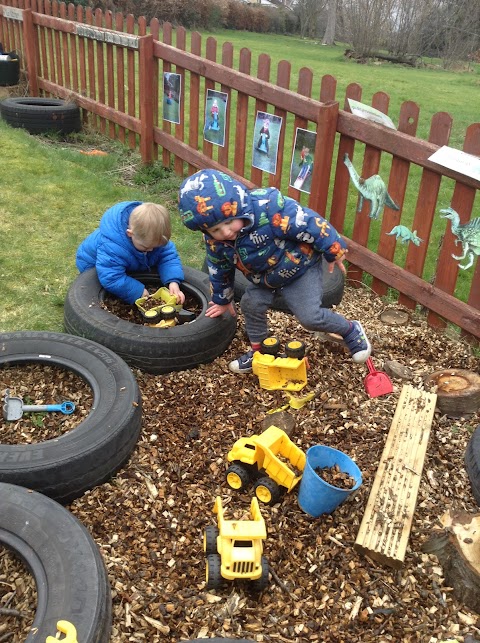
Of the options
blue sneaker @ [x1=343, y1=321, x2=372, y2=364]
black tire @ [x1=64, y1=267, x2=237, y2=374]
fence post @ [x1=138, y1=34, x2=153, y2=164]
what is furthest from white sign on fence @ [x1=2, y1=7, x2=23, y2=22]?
blue sneaker @ [x1=343, y1=321, x2=372, y2=364]

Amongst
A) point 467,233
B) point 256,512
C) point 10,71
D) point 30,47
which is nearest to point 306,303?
point 467,233

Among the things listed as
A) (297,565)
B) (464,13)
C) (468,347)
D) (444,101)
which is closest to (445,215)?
(468,347)

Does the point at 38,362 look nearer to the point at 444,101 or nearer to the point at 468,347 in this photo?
the point at 468,347

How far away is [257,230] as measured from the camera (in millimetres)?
3371

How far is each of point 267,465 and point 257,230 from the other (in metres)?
1.30

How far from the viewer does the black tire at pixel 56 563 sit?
6.60ft

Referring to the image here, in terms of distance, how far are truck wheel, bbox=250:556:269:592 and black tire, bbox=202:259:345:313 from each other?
2.29 meters

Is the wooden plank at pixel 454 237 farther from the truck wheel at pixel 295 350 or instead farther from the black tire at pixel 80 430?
the black tire at pixel 80 430

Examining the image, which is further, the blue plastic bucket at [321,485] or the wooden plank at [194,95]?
the wooden plank at [194,95]

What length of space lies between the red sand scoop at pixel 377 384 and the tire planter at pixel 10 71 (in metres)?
9.02

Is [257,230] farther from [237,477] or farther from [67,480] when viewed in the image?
[67,480]

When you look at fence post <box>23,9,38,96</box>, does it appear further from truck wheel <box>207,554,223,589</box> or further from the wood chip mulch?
truck wheel <box>207,554,223,589</box>

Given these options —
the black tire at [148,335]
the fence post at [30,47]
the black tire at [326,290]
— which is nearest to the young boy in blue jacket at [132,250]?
the black tire at [148,335]

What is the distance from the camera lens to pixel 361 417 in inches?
135
